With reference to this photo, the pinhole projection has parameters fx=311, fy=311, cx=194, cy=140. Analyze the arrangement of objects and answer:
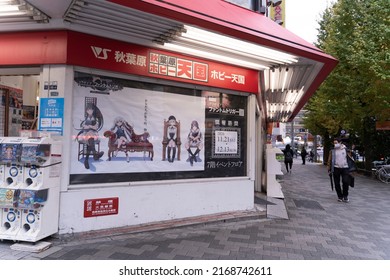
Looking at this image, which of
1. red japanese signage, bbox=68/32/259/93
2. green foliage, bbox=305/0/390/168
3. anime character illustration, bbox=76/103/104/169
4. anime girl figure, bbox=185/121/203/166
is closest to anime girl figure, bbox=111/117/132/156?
anime character illustration, bbox=76/103/104/169

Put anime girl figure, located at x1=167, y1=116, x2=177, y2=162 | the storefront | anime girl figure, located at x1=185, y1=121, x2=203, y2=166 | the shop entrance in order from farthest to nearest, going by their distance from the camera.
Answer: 1. anime girl figure, located at x1=185, y1=121, x2=203, y2=166
2. anime girl figure, located at x1=167, y1=116, x2=177, y2=162
3. the shop entrance
4. the storefront

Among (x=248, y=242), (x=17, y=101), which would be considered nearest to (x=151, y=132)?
(x=248, y=242)

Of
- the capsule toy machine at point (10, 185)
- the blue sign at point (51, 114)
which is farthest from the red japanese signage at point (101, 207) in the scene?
the blue sign at point (51, 114)

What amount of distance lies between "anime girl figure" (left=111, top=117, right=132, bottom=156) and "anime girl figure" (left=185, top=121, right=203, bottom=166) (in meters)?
1.23

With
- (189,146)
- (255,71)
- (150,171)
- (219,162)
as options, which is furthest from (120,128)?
(255,71)

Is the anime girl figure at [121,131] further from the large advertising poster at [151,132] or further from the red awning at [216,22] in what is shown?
the red awning at [216,22]

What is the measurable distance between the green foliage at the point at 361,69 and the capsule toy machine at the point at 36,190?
12.3 metres

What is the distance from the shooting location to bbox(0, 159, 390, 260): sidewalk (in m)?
4.30

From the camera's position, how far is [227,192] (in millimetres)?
6473

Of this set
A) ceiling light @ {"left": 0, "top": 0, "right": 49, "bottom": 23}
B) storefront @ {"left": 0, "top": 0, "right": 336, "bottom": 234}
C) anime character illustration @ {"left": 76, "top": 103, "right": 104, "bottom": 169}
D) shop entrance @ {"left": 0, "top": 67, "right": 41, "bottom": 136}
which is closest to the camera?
ceiling light @ {"left": 0, "top": 0, "right": 49, "bottom": 23}

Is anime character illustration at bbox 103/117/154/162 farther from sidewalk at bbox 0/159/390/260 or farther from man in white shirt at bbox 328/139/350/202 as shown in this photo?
man in white shirt at bbox 328/139/350/202

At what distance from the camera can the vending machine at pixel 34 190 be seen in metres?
4.28

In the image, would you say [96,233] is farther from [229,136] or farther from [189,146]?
[229,136]

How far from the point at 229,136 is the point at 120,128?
2421 millimetres
